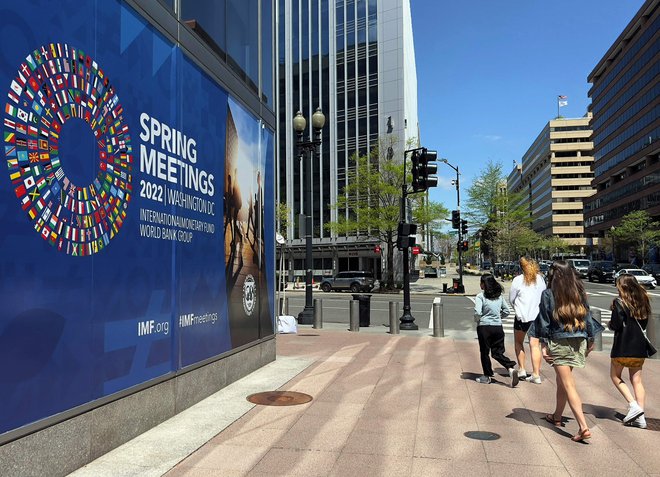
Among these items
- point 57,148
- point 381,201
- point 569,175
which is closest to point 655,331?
point 57,148

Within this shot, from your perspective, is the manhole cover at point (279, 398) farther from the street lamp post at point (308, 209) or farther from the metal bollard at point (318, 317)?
the street lamp post at point (308, 209)

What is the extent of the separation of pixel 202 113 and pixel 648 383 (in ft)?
27.3

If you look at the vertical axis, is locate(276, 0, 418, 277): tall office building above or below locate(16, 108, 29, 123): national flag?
above

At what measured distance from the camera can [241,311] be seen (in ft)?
26.6

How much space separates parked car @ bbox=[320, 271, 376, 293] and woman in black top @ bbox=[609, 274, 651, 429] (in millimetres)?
31168

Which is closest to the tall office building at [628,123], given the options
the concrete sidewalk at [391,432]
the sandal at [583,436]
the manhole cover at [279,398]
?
the concrete sidewalk at [391,432]

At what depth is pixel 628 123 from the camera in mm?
78438

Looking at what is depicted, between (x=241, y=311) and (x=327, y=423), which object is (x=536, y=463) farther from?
(x=241, y=311)

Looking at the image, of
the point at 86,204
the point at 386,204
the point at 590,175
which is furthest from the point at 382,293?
the point at 590,175

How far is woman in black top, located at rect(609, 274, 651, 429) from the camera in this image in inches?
227

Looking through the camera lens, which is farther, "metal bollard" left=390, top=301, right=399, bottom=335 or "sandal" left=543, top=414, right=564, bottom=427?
"metal bollard" left=390, top=301, right=399, bottom=335

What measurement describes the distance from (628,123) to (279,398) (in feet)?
288

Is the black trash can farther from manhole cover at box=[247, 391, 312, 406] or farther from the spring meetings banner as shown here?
the spring meetings banner

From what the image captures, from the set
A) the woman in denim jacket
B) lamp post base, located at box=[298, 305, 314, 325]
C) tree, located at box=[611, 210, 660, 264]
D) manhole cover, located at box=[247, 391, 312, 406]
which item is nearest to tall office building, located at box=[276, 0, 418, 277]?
tree, located at box=[611, 210, 660, 264]
